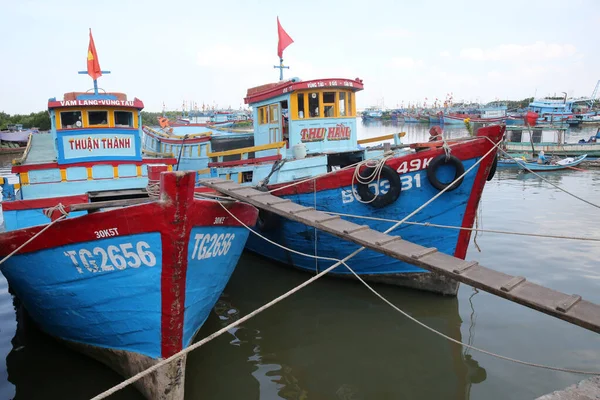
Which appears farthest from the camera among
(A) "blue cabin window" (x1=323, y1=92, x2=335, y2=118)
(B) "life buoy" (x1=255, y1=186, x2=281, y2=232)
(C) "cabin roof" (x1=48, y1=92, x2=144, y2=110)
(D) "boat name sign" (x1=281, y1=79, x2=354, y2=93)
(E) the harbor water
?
(A) "blue cabin window" (x1=323, y1=92, x2=335, y2=118)

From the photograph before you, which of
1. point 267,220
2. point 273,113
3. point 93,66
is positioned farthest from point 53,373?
point 273,113

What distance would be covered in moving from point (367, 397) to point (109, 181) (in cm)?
559

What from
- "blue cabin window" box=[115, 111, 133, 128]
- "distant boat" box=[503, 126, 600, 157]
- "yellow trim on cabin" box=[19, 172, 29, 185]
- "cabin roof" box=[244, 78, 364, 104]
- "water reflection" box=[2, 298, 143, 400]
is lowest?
"water reflection" box=[2, 298, 143, 400]

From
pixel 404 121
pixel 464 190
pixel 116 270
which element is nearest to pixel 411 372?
pixel 464 190

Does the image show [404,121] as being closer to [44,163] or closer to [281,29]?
[281,29]

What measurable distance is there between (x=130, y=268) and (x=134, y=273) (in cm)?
7

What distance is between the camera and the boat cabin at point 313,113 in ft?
31.8

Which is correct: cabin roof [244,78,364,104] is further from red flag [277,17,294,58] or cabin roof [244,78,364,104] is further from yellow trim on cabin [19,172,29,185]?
yellow trim on cabin [19,172,29,185]

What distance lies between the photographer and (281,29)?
1225 cm

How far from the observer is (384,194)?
7570 mm

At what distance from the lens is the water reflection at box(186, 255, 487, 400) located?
220 inches

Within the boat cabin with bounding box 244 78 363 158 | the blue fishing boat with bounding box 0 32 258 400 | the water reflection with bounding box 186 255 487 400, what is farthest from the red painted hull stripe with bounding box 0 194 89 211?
the boat cabin with bounding box 244 78 363 158

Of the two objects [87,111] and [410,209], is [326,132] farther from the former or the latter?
[87,111]

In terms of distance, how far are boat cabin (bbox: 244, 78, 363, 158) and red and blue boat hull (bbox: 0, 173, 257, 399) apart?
445 centimetres
